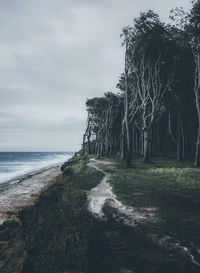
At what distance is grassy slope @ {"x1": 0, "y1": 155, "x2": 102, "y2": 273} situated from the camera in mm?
4688

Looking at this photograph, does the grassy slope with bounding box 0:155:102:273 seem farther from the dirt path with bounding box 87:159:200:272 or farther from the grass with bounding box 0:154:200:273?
the dirt path with bounding box 87:159:200:272

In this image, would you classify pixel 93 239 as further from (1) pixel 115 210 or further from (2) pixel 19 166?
(2) pixel 19 166

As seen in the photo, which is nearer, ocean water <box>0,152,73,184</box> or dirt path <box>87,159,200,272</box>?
dirt path <box>87,159,200,272</box>

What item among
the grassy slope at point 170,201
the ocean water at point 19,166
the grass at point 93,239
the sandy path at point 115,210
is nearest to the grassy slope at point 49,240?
the grass at point 93,239

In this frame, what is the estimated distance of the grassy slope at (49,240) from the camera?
4.69m

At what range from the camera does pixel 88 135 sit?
4588cm

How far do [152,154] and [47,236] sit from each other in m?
32.7

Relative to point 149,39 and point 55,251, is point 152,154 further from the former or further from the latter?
point 55,251

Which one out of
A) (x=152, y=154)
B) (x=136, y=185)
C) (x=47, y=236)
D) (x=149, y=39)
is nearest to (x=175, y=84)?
(x=149, y=39)

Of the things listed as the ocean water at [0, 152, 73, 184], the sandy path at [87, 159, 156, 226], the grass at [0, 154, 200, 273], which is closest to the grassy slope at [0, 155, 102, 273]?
the grass at [0, 154, 200, 273]

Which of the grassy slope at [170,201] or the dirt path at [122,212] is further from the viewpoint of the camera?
the grassy slope at [170,201]

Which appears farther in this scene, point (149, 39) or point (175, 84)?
point (175, 84)

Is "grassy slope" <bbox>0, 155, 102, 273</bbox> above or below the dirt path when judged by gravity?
below

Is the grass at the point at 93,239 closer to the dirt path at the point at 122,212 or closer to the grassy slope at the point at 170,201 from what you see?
the grassy slope at the point at 170,201
